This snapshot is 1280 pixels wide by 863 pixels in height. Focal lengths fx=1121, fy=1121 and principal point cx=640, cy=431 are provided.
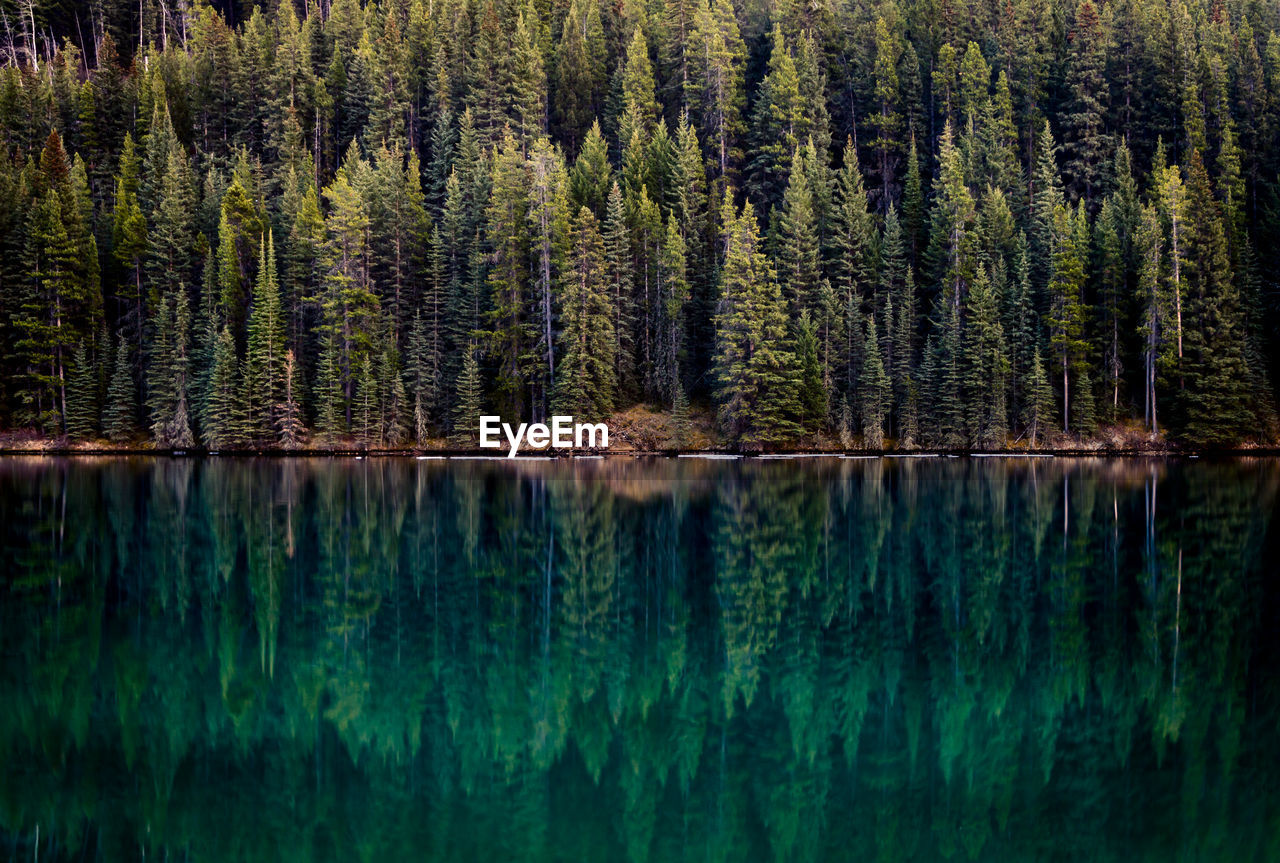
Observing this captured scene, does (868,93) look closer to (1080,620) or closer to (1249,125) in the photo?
(1249,125)

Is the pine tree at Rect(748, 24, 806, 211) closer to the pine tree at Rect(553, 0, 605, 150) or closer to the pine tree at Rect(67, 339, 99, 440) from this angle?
the pine tree at Rect(553, 0, 605, 150)

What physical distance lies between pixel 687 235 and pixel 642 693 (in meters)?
65.4

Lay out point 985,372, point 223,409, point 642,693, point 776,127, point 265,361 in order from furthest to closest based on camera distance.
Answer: point 776,127
point 265,361
point 223,409
point 985,372
point 642,693

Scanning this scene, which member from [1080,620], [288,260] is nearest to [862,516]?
[1080,620]

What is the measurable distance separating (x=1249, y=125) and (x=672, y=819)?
88542mm

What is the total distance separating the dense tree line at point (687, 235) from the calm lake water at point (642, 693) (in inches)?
1633

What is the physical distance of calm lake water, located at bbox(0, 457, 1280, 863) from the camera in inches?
391

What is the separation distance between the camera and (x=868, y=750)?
11750mm

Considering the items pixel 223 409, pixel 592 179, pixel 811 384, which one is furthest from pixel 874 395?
pixel 223 409

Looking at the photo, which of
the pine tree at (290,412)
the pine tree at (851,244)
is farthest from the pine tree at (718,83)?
the pine tree at (290,412)

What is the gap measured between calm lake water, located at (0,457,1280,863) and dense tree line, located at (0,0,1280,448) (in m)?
41.5

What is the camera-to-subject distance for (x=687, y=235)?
77.1 metres

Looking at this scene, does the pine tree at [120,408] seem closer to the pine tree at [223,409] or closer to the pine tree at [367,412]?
the pine tree at [223,409]

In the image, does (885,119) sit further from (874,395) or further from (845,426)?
(845,426)
